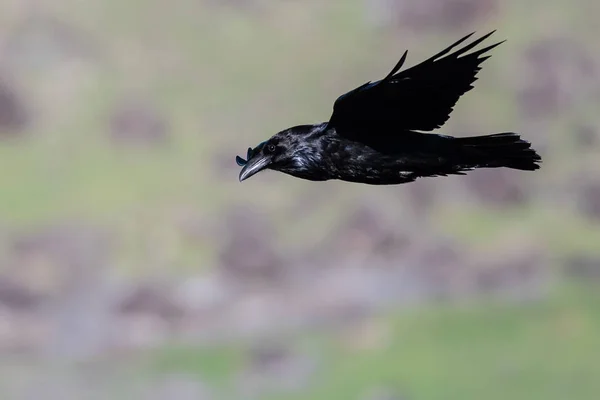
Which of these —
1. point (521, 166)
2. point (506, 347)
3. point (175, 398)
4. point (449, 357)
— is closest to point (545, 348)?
point (506, 347)

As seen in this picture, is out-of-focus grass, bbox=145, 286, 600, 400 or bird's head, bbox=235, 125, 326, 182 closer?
bird's head, bbox=235, 125, 326, 182

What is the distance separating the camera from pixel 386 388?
16406mm

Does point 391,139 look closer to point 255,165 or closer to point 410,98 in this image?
point 410,98

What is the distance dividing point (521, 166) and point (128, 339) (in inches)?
546

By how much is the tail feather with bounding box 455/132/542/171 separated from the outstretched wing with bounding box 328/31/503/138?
0.25m

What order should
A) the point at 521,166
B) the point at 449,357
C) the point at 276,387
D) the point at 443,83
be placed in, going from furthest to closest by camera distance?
1. the point at 276,387
2. the point at 449,357
3. the point at 521,166
4. the point at 443,83

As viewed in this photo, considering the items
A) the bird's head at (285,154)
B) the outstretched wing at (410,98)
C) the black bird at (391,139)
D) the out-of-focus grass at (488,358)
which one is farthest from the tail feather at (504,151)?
the out-of-focus grass at (488,358)

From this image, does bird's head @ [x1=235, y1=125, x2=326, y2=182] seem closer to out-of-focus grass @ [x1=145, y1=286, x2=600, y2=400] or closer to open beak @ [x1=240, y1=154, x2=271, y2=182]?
open beak @ [x1=240, y1=154, x2=271, y2=182]

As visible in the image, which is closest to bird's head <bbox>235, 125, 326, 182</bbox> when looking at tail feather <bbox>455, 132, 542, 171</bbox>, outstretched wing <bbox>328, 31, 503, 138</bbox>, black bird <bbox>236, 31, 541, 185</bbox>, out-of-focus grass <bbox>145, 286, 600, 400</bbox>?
black bird <bbox>236, 31, 541, 185</bbox>

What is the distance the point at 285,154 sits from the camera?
175 inches

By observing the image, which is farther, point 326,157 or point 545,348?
point 545,348

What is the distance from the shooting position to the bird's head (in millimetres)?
4418

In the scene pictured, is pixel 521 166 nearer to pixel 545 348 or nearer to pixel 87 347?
pixel 545 348

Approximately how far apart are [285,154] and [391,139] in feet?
1.50
